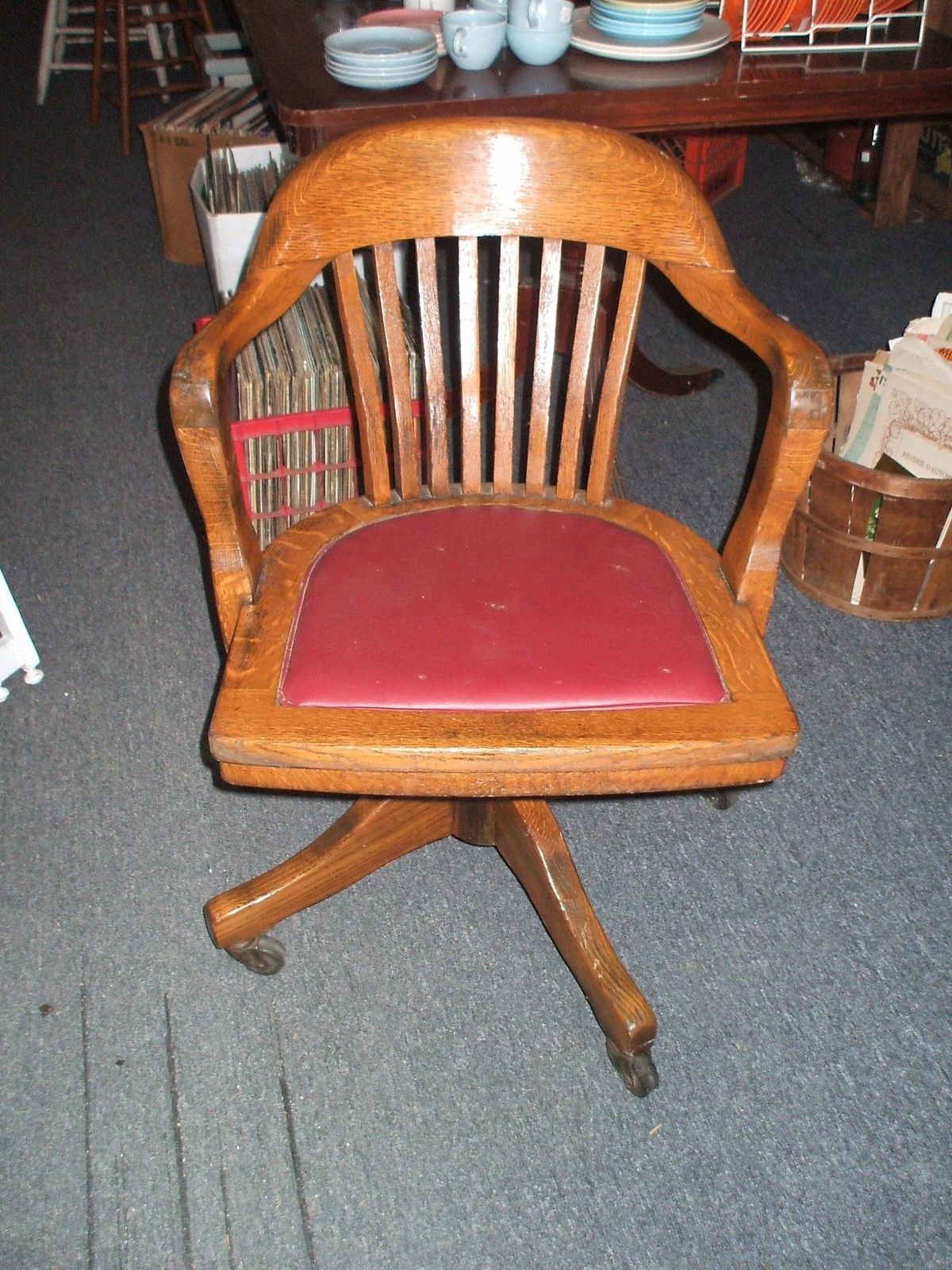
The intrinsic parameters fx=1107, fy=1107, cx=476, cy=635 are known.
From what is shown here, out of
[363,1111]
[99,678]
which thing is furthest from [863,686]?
[99,678]

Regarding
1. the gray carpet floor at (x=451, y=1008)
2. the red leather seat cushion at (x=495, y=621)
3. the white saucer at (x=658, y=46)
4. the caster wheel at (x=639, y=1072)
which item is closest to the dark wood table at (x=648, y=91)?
the white saucer at (x=658, y=46)

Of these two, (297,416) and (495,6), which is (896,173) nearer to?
(495,6)

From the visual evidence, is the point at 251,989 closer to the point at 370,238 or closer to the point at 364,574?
the point at 364,574

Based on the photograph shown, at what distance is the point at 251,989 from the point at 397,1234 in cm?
34

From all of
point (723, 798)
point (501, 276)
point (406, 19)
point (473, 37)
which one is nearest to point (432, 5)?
point (406, 19)

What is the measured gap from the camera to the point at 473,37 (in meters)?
1.51

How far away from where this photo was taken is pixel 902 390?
5.73 feet

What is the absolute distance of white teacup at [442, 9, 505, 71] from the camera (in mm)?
1512

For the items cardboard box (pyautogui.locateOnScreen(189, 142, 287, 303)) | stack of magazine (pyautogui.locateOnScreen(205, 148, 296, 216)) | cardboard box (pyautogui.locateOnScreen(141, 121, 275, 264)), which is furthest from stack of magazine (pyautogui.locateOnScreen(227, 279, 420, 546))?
cardboard box (pyautogui.locateOnScreen(141, 121, 275, 264))

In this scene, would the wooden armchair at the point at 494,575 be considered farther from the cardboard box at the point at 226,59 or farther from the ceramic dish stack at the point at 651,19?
the cardboard box at the point at 226,59

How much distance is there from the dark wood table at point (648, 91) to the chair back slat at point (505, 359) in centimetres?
36

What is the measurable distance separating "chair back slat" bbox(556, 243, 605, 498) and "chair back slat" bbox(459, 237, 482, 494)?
10cm

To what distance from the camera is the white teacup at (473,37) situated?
1512 millimetres

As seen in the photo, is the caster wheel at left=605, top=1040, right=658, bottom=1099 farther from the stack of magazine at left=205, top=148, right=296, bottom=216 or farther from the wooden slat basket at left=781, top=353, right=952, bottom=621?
the stack of magazine at left=205, top=148, right=296, bottom=216
